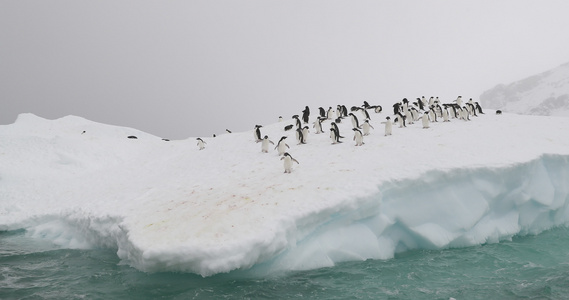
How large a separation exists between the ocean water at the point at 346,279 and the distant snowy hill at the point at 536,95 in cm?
10584

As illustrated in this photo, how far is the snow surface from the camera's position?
7.80m

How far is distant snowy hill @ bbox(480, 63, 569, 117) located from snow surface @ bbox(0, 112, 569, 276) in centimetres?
10183

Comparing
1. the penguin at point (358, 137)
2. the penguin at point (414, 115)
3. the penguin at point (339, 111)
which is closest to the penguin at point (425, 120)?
the penguin at point (414, 115)

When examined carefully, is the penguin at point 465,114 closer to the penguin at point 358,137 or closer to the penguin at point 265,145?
the penguin at point 358,137

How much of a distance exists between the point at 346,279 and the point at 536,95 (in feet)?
438

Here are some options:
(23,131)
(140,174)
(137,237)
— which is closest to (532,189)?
(137,237)

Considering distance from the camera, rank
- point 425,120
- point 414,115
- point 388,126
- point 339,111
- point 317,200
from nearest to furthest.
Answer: point 317,200 → point 388,126 → point 425,120 → point 414,115 → point 339,111

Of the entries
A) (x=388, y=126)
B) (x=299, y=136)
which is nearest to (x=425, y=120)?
(x=388, y=126)

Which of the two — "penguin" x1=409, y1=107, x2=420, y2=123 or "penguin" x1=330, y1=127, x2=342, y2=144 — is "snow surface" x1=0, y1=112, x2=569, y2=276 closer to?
"penguin" x1=330, y1=127, x2=342, y2=144

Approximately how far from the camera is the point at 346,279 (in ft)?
25.3

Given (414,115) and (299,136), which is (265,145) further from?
(414,115)

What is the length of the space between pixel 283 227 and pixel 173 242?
2311mm

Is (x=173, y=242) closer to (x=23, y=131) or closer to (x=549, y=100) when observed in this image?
(x=23, y=131)

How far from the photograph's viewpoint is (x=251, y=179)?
11930 millimetres
